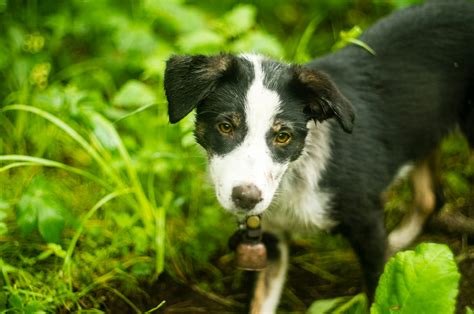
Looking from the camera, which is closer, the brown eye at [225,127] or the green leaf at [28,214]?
the brown eye at [225,127]

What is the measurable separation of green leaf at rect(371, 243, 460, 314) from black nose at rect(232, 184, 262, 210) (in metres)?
0.56

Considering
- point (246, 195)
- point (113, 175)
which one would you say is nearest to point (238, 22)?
point (113, 175)

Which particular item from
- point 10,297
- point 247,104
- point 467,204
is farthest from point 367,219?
point 10,297

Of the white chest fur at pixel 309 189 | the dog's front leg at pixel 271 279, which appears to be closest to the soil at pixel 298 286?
the dog's front leg at pixel 271 279

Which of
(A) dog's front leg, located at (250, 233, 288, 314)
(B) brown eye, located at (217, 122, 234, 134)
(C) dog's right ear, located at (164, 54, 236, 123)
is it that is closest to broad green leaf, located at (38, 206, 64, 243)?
(C) dog's right ear, located at (164, 54, 236, 123)

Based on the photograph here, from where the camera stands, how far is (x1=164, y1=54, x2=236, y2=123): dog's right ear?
9.53ft

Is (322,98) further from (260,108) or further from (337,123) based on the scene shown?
(337,123)

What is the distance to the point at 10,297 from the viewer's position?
3.04 m

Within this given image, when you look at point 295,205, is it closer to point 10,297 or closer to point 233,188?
point 233,188

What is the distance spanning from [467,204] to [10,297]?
9.04 feet

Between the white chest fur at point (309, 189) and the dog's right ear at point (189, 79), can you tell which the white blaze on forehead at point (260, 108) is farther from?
the white chest fur at point (309, 189)

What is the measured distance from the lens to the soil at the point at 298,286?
362 centimetres

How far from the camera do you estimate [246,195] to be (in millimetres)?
2678

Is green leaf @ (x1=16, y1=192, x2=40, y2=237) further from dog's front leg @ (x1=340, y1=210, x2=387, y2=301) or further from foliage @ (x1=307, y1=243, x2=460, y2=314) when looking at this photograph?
foliage @ (x1=307, y1=243, x2=460, y2=314)
